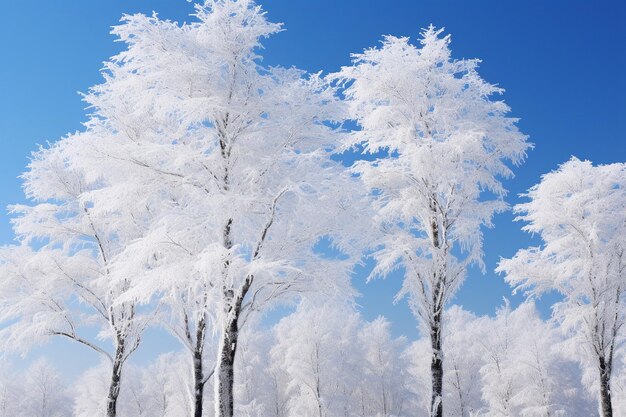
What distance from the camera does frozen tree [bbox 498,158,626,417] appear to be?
52.2 ft

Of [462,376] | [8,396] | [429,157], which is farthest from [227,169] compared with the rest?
[8,396]

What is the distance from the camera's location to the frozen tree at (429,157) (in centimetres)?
1214

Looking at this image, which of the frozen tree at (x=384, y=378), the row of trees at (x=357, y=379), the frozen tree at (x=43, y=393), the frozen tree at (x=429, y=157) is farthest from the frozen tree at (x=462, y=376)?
the frozen tree at (x=43, y=393)

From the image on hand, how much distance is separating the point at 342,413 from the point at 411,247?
23784mm

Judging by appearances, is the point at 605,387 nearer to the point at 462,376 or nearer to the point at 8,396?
the point at 462,376

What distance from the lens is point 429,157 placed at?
11945 millimetres

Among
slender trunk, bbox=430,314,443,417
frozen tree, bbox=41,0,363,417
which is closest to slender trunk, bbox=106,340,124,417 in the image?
frozen tree, bbox=41,0,363,417

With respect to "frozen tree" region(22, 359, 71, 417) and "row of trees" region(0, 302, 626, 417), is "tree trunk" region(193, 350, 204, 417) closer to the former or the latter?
"row of trees" region(0, 302, 626, 417)

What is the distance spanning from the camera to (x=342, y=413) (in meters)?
32.8

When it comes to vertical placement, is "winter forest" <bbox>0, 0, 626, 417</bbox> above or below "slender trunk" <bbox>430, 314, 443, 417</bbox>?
above

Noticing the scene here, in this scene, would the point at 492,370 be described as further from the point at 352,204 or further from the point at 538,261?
the point at 352,204

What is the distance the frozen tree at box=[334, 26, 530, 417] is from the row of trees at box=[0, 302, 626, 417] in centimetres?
1733

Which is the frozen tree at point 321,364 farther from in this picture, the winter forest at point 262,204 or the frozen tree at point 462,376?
the winter forest at point 262,204

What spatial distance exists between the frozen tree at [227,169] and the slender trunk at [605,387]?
10081 millimetres
